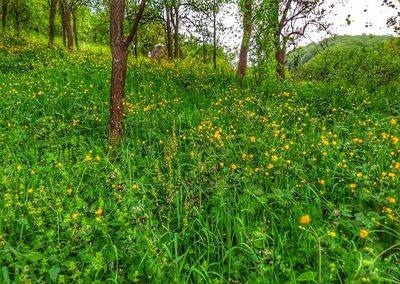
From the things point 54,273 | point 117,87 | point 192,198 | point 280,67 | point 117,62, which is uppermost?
point 280,67

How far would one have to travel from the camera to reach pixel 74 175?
3.48m

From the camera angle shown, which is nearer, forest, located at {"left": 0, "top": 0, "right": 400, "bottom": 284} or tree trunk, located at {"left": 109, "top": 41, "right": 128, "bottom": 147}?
forest, located at {"left": 0, "top": 0, "right": 400, "bottom": 284}

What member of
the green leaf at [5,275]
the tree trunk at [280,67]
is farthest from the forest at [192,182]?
the tree trunk at [280,67]

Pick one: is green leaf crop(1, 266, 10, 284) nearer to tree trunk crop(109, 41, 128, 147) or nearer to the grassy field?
the grassy field

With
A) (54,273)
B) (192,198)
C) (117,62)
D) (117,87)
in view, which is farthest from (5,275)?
(117,62)

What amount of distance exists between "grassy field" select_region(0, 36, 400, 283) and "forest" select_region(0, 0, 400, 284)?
0.07 ft

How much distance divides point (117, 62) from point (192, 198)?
2484 mm

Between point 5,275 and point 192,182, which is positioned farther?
point 192,182

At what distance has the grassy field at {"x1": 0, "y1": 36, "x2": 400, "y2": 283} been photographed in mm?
2152

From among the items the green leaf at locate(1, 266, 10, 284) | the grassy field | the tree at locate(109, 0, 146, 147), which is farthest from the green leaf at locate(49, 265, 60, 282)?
the tree at locate(109, 0, 146, 147)

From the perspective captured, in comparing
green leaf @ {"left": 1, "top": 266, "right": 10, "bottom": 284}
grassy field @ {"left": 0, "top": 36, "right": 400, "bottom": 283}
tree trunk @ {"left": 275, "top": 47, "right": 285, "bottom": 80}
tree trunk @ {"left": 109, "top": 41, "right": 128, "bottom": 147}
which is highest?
tree trunk @ {"left": 275, "top": 47, "right": 285, "bottom": 80}

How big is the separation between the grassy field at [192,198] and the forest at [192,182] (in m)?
0.02

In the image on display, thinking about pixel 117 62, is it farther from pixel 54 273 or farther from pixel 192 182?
pixel 54 273

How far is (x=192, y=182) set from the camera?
3221mm
